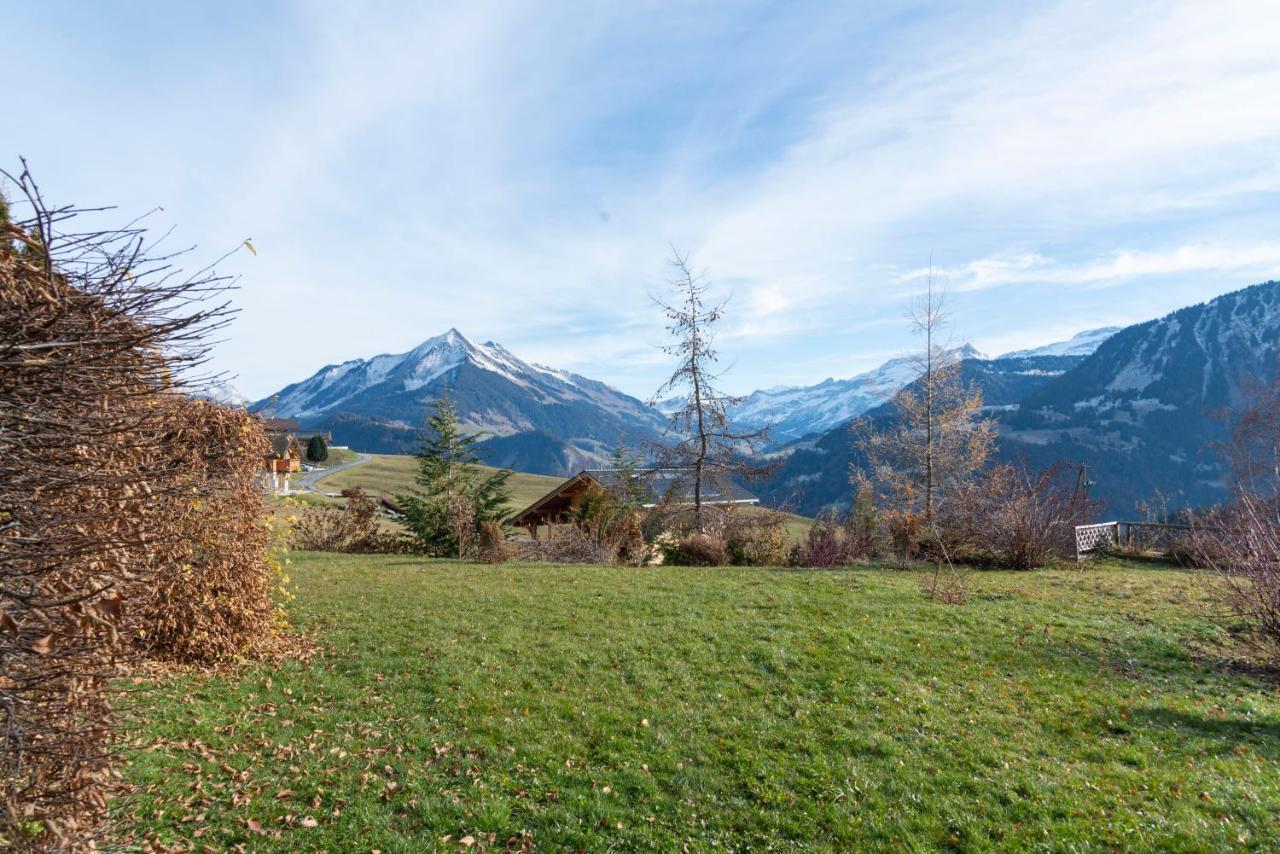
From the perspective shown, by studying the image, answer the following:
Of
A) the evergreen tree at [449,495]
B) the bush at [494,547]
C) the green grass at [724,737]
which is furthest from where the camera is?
the evergreen tree at [449,495]

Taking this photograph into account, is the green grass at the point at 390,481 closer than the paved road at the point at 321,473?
No

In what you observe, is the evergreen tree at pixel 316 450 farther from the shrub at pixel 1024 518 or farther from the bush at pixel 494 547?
the shrub at pixel 1024 518

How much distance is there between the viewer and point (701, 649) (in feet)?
33.7

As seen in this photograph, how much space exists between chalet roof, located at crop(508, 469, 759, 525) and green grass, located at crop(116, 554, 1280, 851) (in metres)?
13.0

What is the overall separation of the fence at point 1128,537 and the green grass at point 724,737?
1136 cm

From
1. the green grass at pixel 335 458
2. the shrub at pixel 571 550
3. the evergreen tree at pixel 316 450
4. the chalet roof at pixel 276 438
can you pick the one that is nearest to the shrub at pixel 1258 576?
the chalet roof at pixel 276 438

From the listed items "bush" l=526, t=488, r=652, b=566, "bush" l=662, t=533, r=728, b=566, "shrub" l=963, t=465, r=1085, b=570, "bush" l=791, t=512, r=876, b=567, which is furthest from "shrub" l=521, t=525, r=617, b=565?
"shrub" l=963, t=465, r=1085, b=570

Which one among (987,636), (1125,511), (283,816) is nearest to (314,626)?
(283,816)

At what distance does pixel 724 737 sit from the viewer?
23.4ft

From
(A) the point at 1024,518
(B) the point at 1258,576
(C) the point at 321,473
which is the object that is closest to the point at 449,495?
(A) the point at 1024,518

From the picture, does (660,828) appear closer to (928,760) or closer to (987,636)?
(928,760)

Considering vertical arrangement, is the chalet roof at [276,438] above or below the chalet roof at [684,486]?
above

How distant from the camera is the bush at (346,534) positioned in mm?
26328

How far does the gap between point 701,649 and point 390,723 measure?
5.11 m
